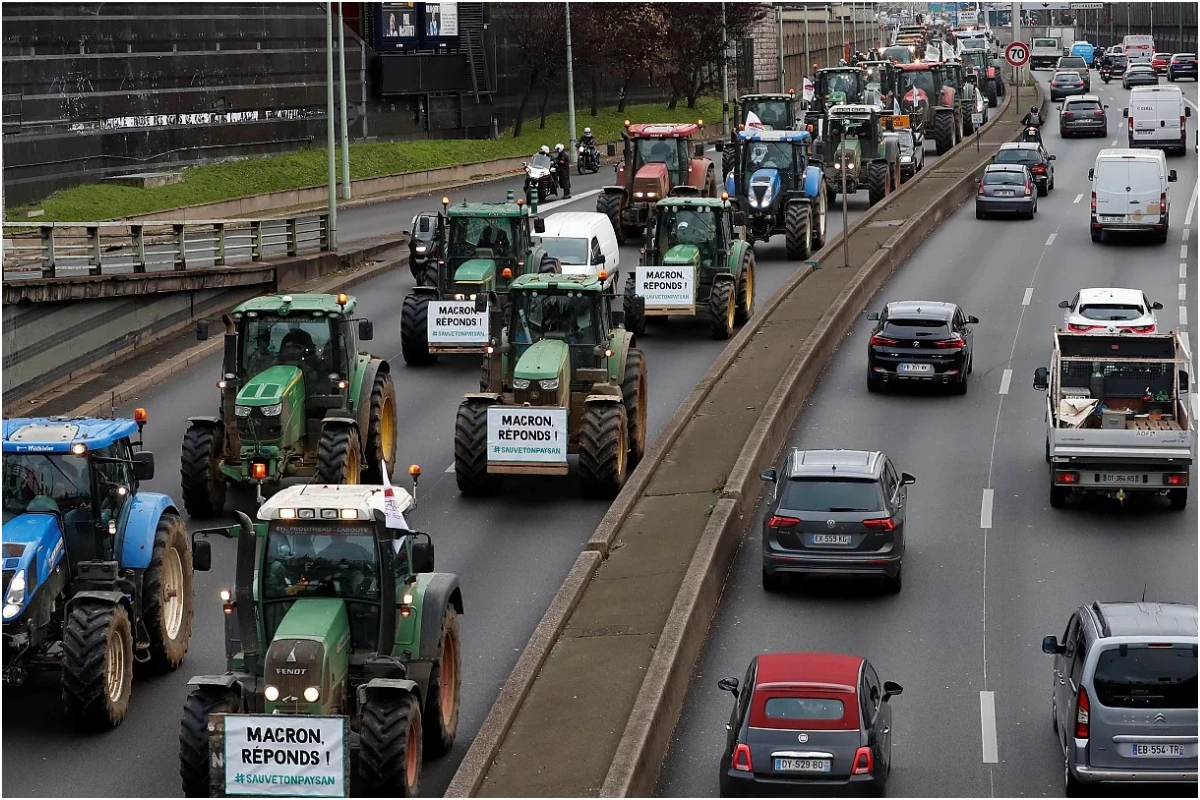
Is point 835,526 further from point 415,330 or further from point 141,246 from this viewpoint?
point 141,246

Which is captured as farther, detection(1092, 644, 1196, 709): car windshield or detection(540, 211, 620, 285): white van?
detection(540, 211, 620, 285): white van

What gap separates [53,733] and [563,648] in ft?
17.3

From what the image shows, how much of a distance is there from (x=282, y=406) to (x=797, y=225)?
23.0m

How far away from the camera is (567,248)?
3731 cm

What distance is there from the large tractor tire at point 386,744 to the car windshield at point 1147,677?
5.93 meters

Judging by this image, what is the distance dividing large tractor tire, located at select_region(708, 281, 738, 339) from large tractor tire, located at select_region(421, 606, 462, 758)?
19.0 meters

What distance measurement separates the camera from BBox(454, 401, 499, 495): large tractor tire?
83.6 feet

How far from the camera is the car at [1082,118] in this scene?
7062 centimetres

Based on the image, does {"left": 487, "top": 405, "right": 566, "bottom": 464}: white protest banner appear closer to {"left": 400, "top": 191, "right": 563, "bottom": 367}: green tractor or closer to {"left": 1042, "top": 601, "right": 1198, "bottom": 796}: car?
{"left": 400, "top": 191, "right": 563, "bottom": 367}: green tractor

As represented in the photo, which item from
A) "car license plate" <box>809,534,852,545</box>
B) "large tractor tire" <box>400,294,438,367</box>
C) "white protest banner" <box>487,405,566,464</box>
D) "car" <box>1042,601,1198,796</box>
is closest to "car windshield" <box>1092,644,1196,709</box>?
"car" <box>1042,601,1198,796</box>

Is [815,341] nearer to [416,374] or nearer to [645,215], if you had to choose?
[416,374]

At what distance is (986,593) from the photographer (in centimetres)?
2217

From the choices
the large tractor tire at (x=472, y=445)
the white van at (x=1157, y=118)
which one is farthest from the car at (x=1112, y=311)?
the white van at (x=1157, y=118)

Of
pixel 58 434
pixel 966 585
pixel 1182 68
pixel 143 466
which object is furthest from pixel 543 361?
pixel 1182 68
